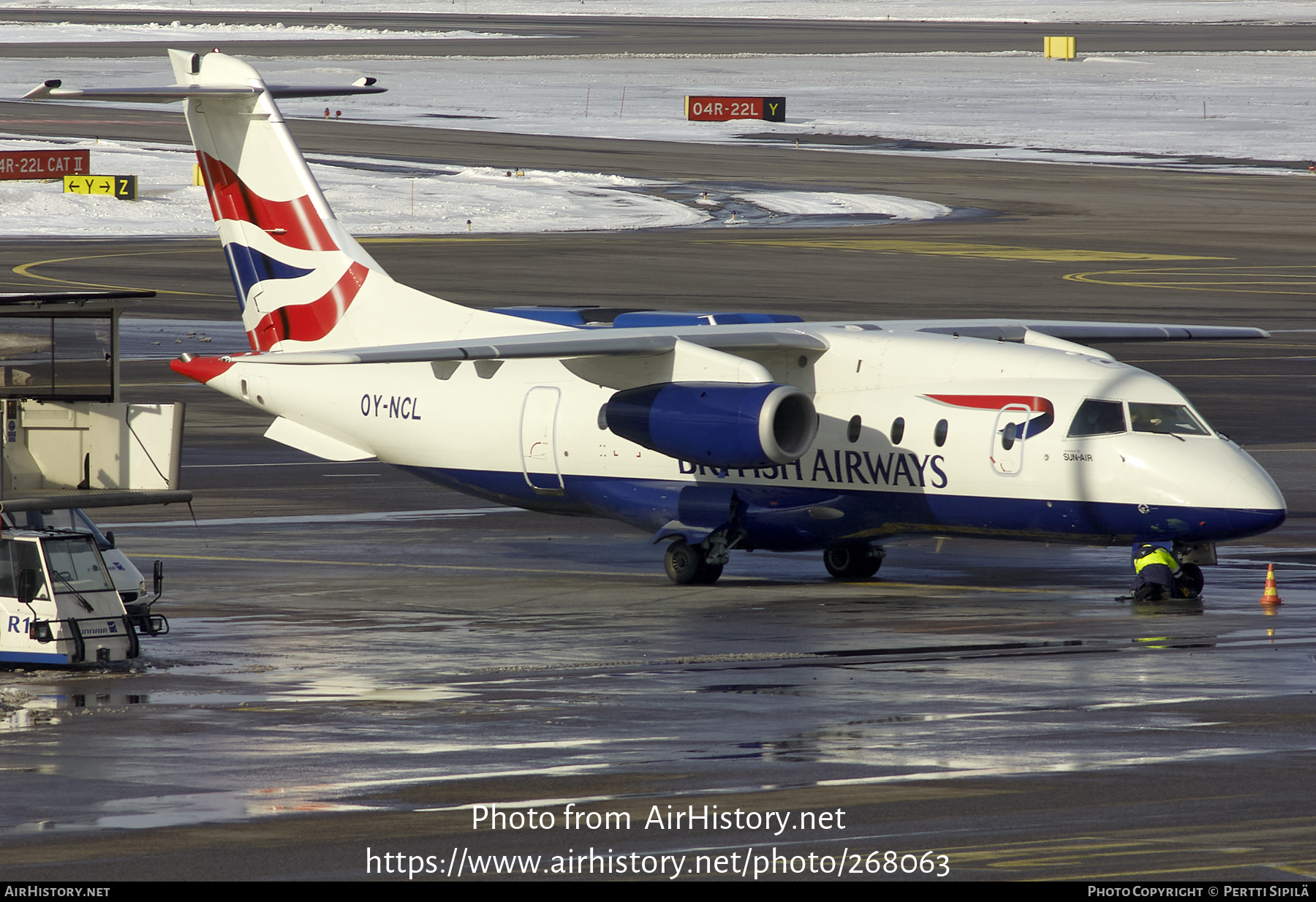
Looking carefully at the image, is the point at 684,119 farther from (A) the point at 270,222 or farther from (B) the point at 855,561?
(B) the point at 855,561

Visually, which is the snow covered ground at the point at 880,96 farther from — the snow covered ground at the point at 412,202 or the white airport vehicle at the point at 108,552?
the white airport vehicle at the point at 108,552

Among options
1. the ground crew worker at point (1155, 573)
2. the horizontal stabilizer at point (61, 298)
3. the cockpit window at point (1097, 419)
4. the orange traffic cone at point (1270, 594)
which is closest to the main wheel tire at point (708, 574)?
the cockpit window at point (1097, 419)

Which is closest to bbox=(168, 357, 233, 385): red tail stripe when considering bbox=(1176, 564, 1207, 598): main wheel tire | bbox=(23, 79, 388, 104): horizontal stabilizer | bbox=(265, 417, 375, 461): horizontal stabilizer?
bbox=(265, 417, 375, 461): horizontal stabilizer

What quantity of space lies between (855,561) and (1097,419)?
4.04m

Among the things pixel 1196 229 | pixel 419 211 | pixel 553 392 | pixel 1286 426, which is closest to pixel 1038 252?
pixel 1196 229

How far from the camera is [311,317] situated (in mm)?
30766

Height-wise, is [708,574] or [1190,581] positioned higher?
[1190,581]

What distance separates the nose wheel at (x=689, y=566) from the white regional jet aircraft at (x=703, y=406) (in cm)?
4

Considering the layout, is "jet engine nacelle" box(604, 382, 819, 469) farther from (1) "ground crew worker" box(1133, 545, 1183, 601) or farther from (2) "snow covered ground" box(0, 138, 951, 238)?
(2) "snow covered ground" box(0, 138, 951, 238)

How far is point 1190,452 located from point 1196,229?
56.0m

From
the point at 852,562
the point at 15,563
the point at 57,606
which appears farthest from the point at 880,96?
the point at 57,606

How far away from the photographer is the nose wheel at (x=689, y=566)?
26875 millimetres

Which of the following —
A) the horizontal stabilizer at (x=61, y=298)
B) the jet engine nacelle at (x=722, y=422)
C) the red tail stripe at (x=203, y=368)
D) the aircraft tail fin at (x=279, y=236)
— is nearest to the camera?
the horizontal stabilizer at (x=61, y=298)

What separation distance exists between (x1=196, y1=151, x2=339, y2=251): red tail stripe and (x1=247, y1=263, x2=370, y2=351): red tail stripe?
604mm
